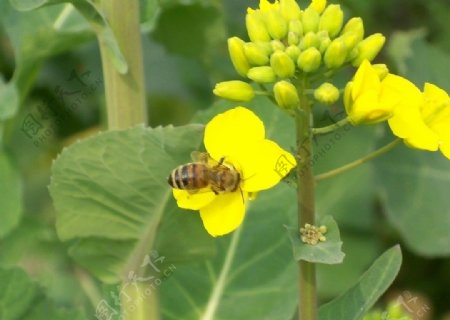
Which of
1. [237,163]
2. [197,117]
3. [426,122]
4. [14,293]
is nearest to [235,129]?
[237,163]

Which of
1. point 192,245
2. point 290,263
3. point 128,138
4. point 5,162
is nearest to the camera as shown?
point 128,138

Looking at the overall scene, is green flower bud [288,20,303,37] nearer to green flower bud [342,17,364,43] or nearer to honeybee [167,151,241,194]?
green flower bud [342,17,364,43]

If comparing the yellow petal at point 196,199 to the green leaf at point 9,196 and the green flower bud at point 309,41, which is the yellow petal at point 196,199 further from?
the green leaf at point 9,196

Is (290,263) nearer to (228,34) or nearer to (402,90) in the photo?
(402,90)

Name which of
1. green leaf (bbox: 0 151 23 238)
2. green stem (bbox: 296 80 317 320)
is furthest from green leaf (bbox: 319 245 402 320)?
green leaf (bbox: 0 151 23 238)

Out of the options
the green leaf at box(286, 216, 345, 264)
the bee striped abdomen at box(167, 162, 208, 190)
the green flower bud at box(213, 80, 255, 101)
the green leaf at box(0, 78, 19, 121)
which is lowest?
the green leaf at box(0, 78, 19, 121)

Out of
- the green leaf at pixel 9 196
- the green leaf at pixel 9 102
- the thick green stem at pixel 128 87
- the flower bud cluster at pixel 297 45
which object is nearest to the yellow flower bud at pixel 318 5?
the flower bud cluster at pixel 297 45

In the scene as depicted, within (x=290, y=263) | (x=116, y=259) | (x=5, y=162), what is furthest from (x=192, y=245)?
(x=5, y=162)
